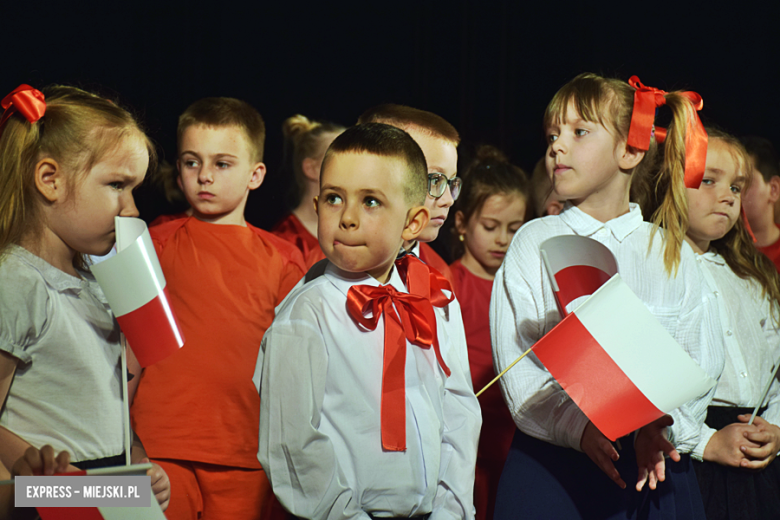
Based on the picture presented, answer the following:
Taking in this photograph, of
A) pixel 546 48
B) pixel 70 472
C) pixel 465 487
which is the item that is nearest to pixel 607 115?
pixel 465 487

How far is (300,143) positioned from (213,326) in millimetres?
1129

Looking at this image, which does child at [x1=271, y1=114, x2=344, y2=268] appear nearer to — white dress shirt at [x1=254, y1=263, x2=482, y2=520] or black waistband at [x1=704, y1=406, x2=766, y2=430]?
white dress shirt at [x1=254, y1=263, x2=482, y2=520]

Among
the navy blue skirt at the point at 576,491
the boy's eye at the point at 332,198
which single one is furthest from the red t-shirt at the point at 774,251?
the boy's eye at the point at 332,198

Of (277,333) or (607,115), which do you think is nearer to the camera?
(277,333)

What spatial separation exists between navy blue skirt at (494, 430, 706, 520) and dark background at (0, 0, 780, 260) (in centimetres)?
180

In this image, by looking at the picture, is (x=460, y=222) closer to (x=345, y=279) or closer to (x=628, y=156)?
(x=628, y=156)

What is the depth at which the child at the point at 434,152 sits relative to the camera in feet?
5.21

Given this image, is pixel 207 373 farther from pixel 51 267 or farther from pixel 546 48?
pixel 546 48

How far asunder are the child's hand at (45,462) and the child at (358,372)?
0.31 meters

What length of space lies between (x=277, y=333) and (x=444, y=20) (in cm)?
245

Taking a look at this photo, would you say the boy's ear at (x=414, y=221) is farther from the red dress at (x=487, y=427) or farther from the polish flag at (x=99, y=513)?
the red dress at (x=487, y=427)

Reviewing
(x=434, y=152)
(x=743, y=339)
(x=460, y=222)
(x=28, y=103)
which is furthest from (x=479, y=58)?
(x=28, y=103)

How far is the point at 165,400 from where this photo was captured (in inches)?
67.5

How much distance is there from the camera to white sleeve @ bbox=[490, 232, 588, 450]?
4.50 ft
